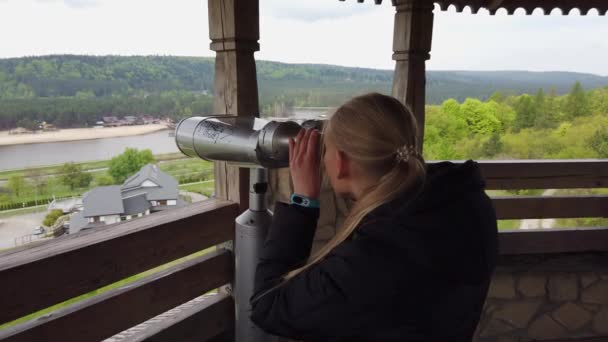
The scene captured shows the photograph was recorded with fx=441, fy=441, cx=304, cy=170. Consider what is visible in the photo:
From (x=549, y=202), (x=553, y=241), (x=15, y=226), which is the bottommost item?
(x=553, y=241)

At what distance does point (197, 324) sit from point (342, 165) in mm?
1405

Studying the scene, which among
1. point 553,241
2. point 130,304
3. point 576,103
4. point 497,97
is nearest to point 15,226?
point 130,304

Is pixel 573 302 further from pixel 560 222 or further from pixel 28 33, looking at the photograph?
pixel 28 33

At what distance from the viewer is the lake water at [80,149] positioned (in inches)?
56.9

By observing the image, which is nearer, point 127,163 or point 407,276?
Answer: point 407,276

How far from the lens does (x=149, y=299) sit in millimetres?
1777

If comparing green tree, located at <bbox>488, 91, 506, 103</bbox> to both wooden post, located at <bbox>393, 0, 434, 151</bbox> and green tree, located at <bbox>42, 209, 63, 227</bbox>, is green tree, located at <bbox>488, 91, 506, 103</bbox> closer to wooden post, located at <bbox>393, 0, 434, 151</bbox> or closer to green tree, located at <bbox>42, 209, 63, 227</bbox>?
wooden post, located at <bbox>393, 0, 434, 151</bbox>

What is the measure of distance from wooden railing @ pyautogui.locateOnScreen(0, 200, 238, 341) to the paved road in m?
0.05

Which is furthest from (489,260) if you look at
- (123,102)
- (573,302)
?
(573,302)

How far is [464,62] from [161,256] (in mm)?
3290

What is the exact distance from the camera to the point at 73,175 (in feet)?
5.21

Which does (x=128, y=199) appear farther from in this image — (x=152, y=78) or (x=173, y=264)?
(x=152, y=78)

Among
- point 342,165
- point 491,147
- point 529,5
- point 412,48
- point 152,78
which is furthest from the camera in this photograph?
point 491,147

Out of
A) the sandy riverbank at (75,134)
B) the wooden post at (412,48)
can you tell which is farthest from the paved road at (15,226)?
the wooden post at (412,48)
